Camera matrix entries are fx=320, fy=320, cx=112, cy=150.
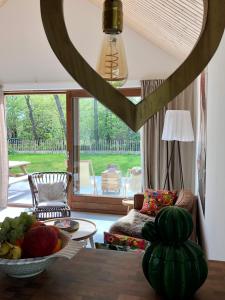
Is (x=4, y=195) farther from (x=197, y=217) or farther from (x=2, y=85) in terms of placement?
(x=197, y=217)

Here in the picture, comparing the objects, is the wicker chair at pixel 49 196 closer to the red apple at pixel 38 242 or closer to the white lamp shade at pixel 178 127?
the white lamp shade at pixel 178 127

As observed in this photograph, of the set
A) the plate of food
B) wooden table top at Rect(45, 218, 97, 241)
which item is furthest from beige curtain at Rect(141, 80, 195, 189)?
the plate of food

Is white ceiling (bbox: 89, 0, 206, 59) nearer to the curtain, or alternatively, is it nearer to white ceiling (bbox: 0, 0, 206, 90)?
white ceiling (bbox: 0, 0, 206, 90)

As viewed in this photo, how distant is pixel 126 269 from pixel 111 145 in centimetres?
486

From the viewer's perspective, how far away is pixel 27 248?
0.78 m

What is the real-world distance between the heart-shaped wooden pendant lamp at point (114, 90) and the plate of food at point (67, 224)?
9.92 ft

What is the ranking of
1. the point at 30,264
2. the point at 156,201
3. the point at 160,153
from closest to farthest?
the point at 30,264, the point at 156,201, the point at 160,153

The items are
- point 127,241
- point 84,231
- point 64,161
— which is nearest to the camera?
point 127,241

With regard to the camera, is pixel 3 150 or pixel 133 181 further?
pixel 3 150

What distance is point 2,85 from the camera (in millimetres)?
5738

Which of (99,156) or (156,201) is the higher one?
(99,156)

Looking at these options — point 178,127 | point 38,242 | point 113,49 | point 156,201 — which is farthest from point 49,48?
point 38,242

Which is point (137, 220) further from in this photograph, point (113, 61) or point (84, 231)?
point (113, 61)

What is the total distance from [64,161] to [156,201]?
232 cm
